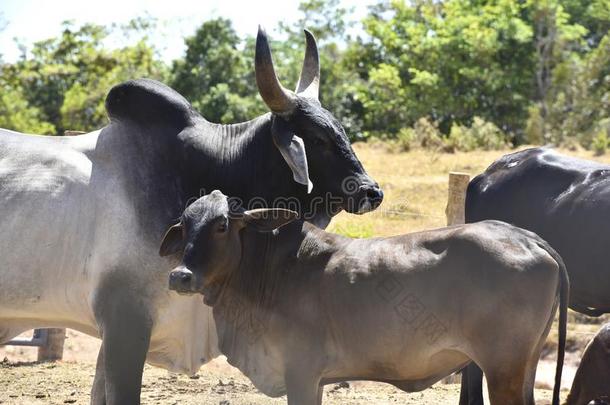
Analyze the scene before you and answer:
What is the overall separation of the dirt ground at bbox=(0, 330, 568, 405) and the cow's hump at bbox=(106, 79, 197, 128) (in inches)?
82.7

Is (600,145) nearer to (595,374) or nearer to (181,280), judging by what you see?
(595,374)

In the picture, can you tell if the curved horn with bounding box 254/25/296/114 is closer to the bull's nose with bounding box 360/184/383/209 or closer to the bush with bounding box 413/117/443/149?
the bull's nose with bounding box 360/184/383/209

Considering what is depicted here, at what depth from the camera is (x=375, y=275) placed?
489cm

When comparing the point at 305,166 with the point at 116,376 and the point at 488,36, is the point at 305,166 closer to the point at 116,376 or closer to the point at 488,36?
the point at 116,376

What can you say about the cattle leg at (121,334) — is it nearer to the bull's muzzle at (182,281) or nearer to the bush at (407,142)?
the bull's muzzle at (182,281)

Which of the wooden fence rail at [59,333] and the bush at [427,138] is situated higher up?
the bush at [427,138]

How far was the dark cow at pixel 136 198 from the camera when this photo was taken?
17.0 feet

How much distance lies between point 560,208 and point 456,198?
1606 mm

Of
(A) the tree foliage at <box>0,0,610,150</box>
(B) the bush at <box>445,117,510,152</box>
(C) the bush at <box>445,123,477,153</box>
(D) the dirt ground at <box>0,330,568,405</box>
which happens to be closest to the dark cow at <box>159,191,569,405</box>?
(D) the dirt ground at <box>0,330,568,405</box>

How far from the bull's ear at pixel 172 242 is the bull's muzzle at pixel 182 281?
311mm

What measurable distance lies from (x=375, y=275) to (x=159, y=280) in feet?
3.85

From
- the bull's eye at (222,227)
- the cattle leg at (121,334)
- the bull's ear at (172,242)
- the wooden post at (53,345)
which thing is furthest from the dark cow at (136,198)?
the wooden post at (53,345)

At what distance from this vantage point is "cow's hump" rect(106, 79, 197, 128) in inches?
217

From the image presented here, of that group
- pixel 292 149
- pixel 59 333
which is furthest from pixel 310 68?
pixel 59 333
